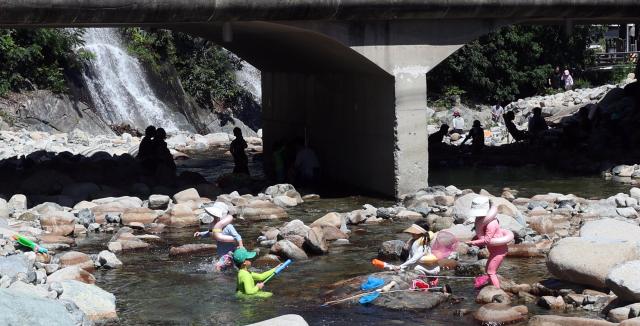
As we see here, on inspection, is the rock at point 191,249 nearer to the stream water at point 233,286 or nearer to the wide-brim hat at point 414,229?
the stream water at point 233,286

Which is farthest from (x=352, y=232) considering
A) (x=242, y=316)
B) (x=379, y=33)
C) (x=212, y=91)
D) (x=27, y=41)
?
(x=212, y=91)

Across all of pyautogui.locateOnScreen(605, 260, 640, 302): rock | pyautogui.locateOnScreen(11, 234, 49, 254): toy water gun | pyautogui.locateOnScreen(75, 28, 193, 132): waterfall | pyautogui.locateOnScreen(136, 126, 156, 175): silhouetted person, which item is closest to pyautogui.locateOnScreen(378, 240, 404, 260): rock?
pyautogui.locateOnScreen(605, 260, 640, 302): rock

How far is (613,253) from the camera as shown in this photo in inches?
486

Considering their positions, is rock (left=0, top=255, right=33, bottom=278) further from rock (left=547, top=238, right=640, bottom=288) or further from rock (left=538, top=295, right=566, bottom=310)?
rock (left=547, top=238, right=640, bottom=288)

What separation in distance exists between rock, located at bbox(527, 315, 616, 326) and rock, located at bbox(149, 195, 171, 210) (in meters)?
10.00

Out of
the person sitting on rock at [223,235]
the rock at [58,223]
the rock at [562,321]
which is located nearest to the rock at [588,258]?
the rock at [562,321]

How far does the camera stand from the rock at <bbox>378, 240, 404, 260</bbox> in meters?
15.4

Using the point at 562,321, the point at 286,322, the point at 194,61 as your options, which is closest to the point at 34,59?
the point at 194,61

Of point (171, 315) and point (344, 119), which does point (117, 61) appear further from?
point (171, 315)

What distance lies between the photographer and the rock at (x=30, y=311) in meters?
10.1

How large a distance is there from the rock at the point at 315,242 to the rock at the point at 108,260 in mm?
2617

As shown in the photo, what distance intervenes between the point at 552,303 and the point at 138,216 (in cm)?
890

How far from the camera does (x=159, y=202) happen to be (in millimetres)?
20234

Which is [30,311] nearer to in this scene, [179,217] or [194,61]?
[179,217]
